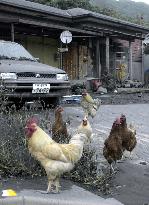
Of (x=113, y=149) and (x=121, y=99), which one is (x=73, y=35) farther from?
(x=113, y=149)

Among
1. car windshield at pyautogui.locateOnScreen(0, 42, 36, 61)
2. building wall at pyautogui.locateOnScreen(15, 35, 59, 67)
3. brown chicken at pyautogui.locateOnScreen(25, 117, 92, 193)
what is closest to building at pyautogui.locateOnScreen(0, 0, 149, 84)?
building wall at pyautogui.locateOnScreen(15, 35, 59, 67)

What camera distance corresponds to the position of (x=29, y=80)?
1088 centimetres

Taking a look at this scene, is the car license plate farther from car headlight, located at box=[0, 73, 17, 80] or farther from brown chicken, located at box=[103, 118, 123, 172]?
brown chicken, located at box=[103, 118, 123, 172]

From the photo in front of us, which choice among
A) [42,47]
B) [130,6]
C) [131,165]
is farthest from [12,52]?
[130,6]

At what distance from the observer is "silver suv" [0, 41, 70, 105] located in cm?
1060

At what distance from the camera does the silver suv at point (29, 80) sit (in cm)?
1060

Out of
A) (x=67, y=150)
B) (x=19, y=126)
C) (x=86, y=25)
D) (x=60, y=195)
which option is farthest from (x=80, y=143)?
(x=86, y=25)

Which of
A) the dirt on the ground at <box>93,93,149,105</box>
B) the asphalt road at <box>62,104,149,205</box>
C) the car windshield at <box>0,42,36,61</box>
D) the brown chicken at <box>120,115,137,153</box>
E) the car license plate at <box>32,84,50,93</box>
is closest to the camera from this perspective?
the asphalt road at <box>62,104,149,205</box>

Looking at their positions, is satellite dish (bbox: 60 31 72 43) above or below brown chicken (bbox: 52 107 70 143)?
above

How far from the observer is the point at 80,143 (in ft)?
15.9

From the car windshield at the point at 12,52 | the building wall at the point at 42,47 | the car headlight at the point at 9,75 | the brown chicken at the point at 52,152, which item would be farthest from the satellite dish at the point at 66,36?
the brown chicken at the point at 52,152

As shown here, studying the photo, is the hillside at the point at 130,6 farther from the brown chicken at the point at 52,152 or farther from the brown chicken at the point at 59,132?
the brown chicken at the point at 52,152

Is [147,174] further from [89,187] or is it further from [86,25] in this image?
[86,25]

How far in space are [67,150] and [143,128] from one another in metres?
5.23
